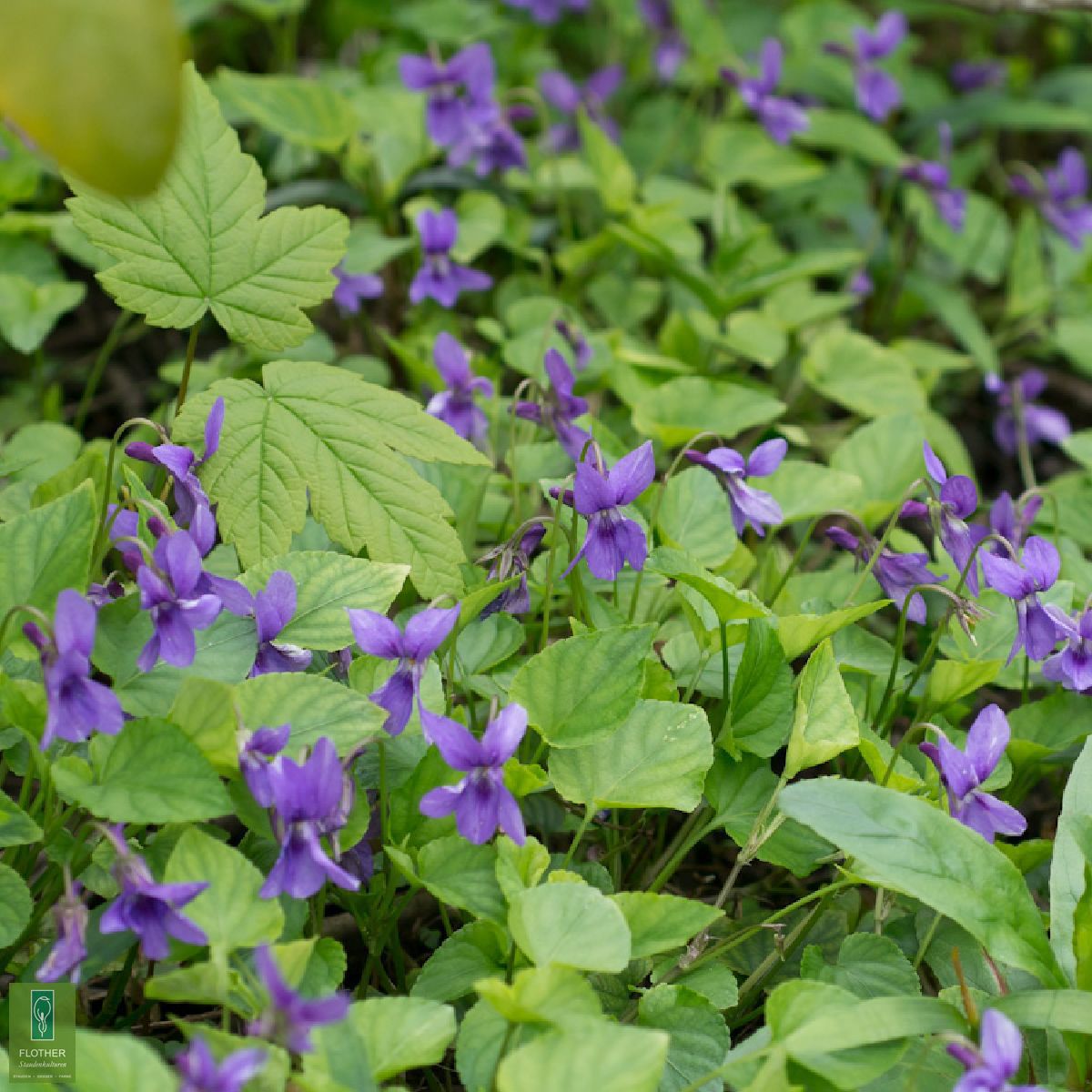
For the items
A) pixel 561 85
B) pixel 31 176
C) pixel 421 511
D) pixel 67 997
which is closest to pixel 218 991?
pixel 67 997

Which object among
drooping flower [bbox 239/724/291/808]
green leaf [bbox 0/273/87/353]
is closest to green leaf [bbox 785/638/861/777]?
drooping flower [bbox 239/724/291/808]

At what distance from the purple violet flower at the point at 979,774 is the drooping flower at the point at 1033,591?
229mm

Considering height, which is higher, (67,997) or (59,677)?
(59,677)

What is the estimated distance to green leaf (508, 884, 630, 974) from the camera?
146 cm

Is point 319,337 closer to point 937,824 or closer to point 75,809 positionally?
point 75,809

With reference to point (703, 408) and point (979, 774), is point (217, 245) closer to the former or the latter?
point (703, 408)

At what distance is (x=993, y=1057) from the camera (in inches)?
51.9

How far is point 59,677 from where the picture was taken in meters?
1.37

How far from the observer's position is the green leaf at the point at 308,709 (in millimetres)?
1553

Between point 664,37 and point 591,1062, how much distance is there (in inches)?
133

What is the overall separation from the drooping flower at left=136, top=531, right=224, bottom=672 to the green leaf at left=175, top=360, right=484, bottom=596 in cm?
31

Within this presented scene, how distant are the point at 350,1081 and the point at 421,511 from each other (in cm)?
82

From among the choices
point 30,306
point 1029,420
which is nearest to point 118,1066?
point 30,306

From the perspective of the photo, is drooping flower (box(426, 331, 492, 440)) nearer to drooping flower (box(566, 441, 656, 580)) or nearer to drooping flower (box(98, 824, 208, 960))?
drooping flower (box(566, 441, 656, 580))
